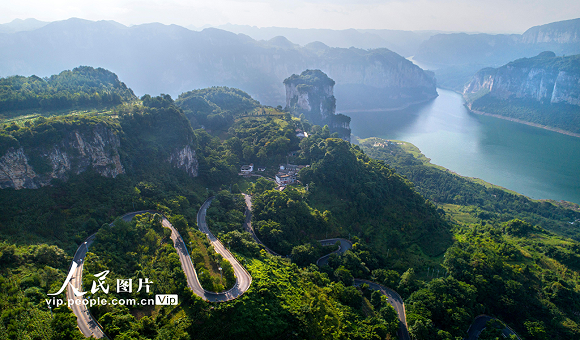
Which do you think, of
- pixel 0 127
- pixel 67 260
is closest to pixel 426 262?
pixel 67 260

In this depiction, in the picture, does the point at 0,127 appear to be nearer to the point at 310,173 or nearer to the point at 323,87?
the point at 310,173

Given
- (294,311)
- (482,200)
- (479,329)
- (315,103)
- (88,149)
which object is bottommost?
(482,200)

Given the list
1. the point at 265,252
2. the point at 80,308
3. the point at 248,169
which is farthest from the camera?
the point at 248,169

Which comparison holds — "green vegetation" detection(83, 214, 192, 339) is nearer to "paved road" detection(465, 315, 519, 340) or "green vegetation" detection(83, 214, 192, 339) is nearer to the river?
"paved road" detection(465, 315, 519, 340)

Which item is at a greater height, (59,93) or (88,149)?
(59,93)

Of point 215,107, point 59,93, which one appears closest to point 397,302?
point 59,93

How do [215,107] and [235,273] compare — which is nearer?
[235,273]

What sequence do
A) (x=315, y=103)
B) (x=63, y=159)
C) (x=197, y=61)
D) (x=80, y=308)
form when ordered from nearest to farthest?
(x=80, y=308), (x=63, y=159), (x=315, y=103), (x=197, y=61)

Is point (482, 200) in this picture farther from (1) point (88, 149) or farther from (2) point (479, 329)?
(1) point (88, 149)

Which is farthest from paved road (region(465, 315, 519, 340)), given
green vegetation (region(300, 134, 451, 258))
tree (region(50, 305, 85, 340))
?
tree (region(50, 305, 85, 340))
